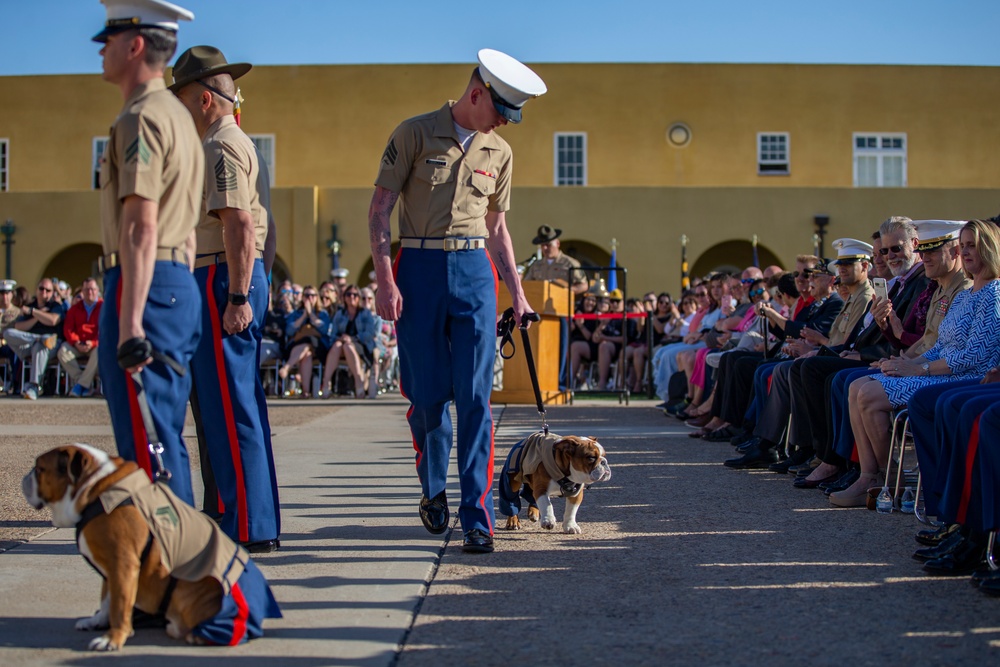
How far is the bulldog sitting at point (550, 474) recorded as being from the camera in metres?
5.93

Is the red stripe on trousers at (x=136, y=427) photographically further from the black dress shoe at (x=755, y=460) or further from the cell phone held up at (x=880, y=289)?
the black dress shoe at (x=755, y=460)

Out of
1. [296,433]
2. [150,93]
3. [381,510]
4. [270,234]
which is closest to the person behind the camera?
[150,93]

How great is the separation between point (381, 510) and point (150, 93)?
3362mm

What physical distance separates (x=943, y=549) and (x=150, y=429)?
3.32 meters

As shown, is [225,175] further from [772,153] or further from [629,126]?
[772,153]

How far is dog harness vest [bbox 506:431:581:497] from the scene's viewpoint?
6.02 meters

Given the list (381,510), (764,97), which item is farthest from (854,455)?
(764,97)

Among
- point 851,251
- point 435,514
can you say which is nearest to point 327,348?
point 851,251

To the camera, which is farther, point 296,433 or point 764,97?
point 764,97

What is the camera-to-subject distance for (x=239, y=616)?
393cm

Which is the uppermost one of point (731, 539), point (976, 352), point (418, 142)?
point (418, 142)

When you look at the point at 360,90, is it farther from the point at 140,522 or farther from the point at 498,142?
the point at 140,522

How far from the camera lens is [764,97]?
3184 centimetres

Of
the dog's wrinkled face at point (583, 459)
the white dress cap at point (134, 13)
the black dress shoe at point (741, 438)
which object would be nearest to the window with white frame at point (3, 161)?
the black dress shoe at point (741, 438)
